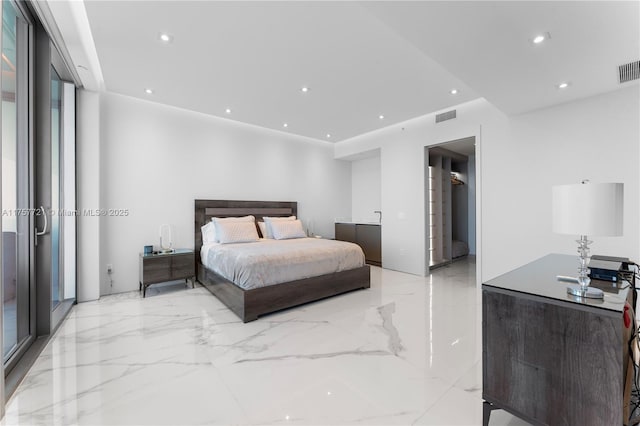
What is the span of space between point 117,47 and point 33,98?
858 mm

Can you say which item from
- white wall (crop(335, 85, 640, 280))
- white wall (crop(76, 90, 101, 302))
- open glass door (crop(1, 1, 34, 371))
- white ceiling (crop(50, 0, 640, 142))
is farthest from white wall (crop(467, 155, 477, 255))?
open glass door (crop(1, 1, 34, 371))

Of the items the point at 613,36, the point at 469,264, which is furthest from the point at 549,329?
the point at 469,264

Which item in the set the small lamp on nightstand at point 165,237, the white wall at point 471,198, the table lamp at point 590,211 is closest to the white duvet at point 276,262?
the small lamp on nightstand at point 165,237

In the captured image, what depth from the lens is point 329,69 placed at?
10.1 feet

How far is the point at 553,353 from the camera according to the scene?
1.28 m

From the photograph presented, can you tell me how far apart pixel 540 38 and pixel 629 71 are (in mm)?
1342

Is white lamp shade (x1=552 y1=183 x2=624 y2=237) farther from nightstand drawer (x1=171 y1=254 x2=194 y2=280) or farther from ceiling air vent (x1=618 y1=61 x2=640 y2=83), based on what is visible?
nightstand drawer (x1=171 y1=254 x2=194 y2=280)

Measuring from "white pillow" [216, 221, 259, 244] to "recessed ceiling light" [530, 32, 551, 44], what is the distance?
3918 millimetres

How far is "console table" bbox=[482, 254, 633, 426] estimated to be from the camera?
1152 millimetres

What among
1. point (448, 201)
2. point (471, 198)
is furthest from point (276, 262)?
point (471, 198)

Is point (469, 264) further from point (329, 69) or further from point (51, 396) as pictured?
point (51, 396)

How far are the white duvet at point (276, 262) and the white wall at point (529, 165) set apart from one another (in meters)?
1.84

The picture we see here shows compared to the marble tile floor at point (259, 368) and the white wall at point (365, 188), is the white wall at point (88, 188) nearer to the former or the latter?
the marble tile floor at point (259, 368)

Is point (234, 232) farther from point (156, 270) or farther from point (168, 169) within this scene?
point (168, 169)
